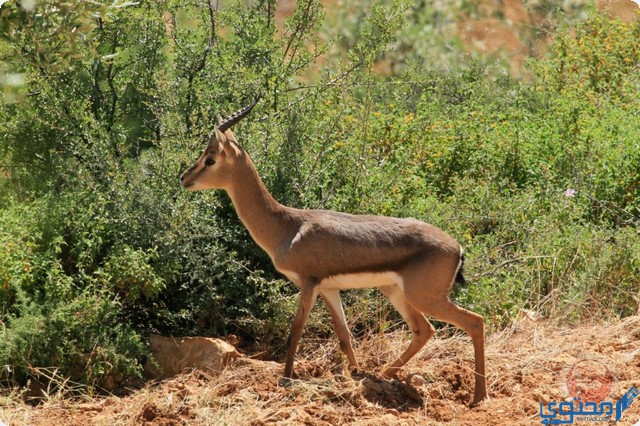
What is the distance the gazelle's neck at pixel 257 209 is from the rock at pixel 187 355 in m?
0.85

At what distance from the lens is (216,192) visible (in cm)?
959

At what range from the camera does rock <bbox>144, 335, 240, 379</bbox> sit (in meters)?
8.43

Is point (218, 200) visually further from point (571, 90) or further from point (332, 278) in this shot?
point (571, 90)

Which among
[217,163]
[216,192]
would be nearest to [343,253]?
[217,163]

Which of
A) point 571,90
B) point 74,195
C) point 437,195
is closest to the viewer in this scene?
point 74,195

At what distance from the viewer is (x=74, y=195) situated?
9078 mm

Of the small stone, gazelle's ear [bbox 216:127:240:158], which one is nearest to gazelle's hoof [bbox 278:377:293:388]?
the small stone

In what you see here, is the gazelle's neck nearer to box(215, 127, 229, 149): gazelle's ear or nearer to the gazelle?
the gazelle

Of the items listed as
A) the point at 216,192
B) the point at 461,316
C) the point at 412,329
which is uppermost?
the point at 216,192

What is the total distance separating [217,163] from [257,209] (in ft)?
1.58

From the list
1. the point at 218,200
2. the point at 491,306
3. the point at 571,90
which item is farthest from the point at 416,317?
the point at 571,90

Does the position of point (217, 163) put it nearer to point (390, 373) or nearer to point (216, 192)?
point (216, 192)

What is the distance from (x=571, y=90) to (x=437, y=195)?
9.07 feet

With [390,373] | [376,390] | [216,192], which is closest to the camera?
[376,390]
